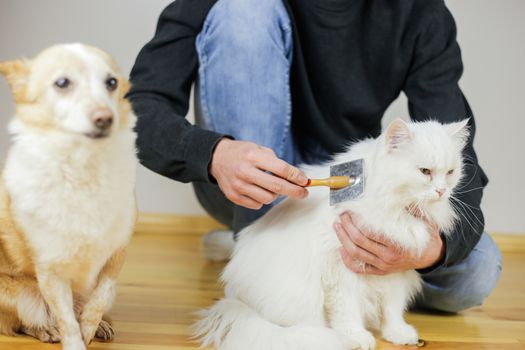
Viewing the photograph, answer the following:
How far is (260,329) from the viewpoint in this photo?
1.26 m

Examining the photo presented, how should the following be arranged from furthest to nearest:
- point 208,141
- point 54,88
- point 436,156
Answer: point 208,141 → point 436,156 → point 54,88

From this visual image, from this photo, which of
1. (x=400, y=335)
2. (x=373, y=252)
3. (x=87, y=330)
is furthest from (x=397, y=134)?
(x=87, y=330)

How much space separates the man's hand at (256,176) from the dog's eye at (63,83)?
40 centimetres

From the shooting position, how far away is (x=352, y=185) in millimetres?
1306

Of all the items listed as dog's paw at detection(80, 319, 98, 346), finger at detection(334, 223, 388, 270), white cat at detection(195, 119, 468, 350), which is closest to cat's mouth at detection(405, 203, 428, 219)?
white cat at detection(195, 119, 468, 350)

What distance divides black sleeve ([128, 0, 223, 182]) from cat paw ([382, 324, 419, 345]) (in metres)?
0.52

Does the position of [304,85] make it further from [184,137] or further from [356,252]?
[356,252]

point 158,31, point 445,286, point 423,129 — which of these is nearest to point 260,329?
point 423,129

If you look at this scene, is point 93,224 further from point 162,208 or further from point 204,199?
point 162,208

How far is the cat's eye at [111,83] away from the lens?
1.04 m

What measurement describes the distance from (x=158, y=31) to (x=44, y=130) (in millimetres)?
654

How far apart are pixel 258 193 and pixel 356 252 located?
9.2 inches

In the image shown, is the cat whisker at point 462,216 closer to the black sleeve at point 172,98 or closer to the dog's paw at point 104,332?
the black sleeve at point 172,98

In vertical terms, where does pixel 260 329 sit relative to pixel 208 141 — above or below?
below
